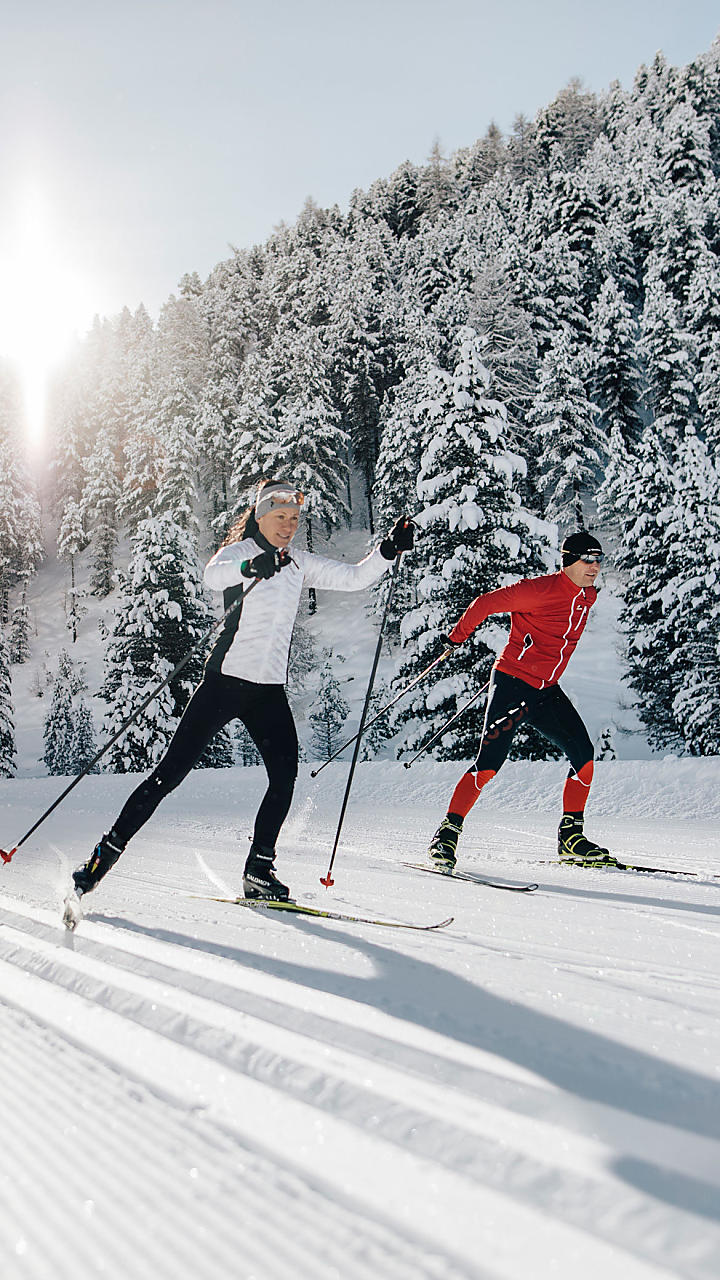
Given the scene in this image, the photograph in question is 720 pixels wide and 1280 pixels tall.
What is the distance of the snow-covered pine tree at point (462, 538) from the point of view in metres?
15.3

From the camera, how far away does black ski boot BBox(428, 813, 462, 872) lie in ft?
15.3

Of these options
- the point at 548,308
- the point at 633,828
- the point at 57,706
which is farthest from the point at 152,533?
the point at 548,308

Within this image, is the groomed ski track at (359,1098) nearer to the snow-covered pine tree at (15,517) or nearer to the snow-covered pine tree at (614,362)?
the snow-covered pine tree at (614,362)

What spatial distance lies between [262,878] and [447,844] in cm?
142

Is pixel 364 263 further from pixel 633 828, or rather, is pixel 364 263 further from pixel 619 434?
pixel 633 828

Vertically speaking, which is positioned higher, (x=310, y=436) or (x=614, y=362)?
(x=614, y=362)

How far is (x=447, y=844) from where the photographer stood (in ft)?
15.5

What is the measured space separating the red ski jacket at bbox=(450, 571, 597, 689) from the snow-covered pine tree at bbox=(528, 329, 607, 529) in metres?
31.6

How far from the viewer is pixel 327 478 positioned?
4388 cm

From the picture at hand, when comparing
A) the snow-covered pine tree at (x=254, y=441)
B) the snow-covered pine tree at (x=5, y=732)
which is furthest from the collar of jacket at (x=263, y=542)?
the snow-covered pine tree at (x=5, y=732)

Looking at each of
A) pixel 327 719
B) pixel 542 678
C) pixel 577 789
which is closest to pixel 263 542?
pixel 542 678

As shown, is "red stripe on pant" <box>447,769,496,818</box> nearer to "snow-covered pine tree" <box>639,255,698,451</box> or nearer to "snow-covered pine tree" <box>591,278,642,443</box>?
"snow-covered pine tree" <box>639,255,698,451</box>

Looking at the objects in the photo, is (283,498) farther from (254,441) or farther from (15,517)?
(15,517)

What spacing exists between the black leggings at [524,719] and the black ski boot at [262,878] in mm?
1659
